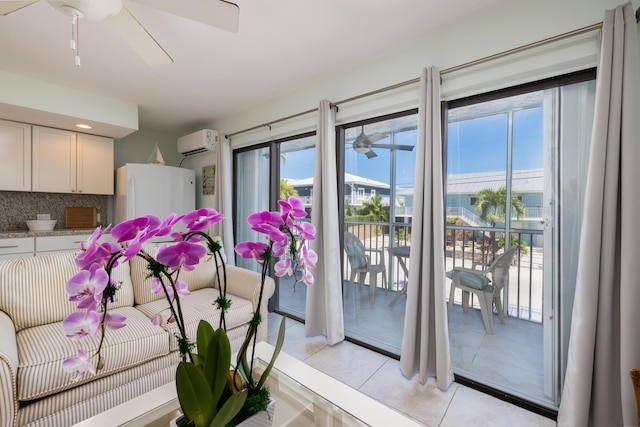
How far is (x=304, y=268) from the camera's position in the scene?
0.64m

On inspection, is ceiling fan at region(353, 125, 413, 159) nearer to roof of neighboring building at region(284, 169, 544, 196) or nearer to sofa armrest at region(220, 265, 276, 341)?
roof of neighboring building at region(284, 169, 544, 196)

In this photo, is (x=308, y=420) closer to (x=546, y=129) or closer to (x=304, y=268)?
(x=304, y=268)

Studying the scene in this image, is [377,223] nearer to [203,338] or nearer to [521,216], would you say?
[521,216]

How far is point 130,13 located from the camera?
4.64 ft

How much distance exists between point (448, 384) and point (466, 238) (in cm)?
98

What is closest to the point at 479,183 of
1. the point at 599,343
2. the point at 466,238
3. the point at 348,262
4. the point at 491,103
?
the point at 466,238

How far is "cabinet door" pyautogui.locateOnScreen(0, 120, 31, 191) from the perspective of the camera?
2805mm

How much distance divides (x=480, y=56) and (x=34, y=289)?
3.11 metres

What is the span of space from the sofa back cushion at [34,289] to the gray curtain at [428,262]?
1.87 metres

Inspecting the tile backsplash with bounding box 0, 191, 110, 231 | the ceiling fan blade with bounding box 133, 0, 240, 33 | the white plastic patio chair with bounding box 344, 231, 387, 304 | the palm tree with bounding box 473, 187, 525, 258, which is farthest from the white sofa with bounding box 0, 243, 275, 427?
the tile backsplash with bounding box 0, 191, 110, 231

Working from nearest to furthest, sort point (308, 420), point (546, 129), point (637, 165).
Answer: point (308, 420), point (637, 165), point (546, 129)

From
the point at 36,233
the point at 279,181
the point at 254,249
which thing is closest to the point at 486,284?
the point at 254,249

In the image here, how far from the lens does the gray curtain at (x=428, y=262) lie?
1832mm

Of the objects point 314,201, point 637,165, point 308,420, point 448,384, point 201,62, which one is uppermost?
point 201,62
